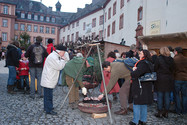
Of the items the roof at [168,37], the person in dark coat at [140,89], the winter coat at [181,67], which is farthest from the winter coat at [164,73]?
the roof at [168,37]

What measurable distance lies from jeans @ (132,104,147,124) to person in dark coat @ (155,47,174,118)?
43.8 inches

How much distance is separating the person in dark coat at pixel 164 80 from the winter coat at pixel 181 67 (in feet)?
1.16

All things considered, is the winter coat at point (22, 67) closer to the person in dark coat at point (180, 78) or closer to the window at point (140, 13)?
the person in dark coat at point (180, 78)

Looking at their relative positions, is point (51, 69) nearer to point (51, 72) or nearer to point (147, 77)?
point (51, 72)

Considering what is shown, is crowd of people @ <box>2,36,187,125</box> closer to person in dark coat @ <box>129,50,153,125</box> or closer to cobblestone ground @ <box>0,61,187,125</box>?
person in dark coat @ <box>129,50,153,125</box>

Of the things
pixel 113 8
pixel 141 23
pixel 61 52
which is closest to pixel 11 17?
pixel 113 8

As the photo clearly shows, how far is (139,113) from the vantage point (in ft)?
14.8

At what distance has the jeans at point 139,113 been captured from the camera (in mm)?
4488

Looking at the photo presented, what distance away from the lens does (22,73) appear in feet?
26.1

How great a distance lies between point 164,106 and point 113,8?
21.0 metres

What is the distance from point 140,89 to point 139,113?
23.5 inches

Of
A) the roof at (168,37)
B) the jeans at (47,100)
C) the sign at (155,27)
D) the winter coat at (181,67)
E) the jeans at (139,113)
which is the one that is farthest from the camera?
the sign at (155,27)

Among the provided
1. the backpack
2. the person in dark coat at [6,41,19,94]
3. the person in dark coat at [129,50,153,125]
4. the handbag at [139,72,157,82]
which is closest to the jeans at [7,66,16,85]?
the person in dark coat at [6,41,19,94]

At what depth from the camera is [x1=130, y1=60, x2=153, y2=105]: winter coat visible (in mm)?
4367
